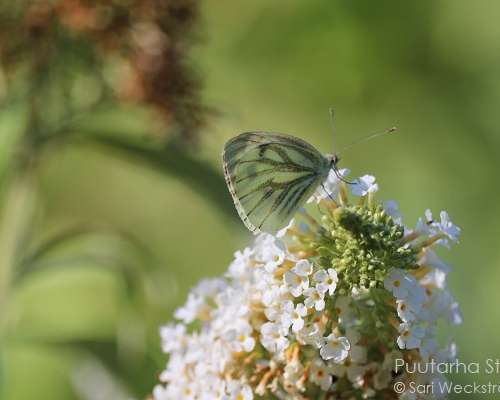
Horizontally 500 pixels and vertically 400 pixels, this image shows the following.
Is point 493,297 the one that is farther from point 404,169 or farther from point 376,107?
point 376,107

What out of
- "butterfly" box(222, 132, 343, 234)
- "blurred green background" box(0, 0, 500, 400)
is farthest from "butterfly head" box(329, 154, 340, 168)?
"blurred green background" box(0, 0, 500, 400)

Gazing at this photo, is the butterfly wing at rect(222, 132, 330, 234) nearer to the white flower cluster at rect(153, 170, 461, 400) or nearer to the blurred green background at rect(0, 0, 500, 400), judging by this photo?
the white flower cluster at rect(153, 170, 461, 400)

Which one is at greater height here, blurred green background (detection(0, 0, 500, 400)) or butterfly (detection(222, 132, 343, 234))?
blurred green background (detection(0, 0, 500, 400))

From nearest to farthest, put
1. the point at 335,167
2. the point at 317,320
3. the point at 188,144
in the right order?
the point at 317,320
the point at 335,167
the point at 188,144

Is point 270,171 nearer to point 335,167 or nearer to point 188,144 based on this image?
point 335,167

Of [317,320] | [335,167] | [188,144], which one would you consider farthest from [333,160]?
[188,144]

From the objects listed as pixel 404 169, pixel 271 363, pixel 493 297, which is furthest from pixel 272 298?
pixel 404 169
